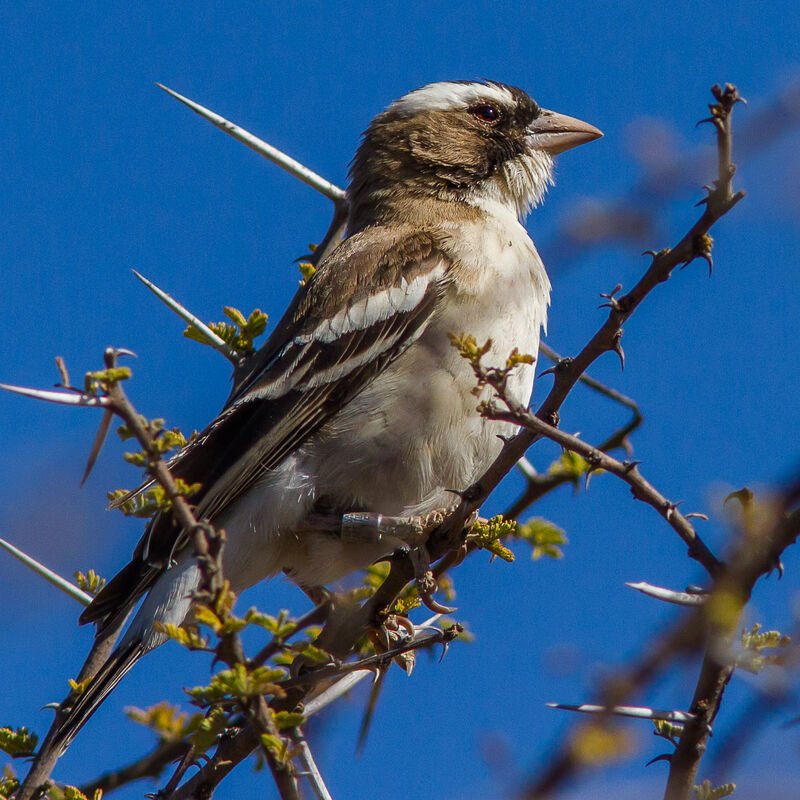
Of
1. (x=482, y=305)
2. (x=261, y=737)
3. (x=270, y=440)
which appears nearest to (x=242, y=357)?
(x=270, y=440)

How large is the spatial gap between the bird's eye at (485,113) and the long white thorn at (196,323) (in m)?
3.08

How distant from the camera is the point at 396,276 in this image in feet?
18.4

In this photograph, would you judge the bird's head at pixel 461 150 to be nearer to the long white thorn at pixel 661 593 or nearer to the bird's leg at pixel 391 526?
the bird's leg at pixel 391 526

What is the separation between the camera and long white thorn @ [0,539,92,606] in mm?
3886

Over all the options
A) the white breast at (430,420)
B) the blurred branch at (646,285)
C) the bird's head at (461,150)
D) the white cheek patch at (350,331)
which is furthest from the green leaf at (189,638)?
the bird's head at (461,150)

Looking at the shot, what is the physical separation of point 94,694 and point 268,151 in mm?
2494

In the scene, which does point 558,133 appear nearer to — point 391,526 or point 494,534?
point 391,526

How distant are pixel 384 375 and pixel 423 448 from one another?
0.46 metres

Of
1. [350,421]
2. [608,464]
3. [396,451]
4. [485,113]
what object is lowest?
[608,464]

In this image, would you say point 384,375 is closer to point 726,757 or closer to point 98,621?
point 98,621

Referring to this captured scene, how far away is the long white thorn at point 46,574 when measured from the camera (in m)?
3.89

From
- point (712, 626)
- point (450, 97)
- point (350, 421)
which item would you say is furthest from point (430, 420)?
point (712, 626)

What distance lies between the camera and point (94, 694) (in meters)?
4.45

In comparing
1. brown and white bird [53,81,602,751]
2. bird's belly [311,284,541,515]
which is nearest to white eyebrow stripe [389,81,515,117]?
brown and white bird [53,81,602,751]
